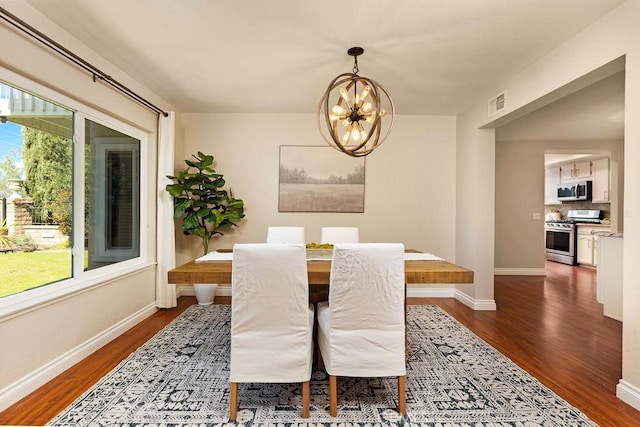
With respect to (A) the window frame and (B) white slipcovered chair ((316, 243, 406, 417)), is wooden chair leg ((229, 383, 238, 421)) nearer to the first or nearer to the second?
(B) white slipcovered chair ((316, 243, 406, 417))

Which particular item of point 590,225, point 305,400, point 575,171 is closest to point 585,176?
point 575,171

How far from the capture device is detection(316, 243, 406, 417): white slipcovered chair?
68.0 inches

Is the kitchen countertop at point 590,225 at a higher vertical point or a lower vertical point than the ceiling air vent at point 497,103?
lower

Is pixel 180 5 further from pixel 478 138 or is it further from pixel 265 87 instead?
pixel 478 138

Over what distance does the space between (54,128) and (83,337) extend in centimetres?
167

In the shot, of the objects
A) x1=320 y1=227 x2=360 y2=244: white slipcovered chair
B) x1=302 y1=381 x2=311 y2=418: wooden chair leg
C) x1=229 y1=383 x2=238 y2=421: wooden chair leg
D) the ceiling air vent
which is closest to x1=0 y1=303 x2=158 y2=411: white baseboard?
x1=229 y1=383 x2=238 y2=421: wooden chair leg

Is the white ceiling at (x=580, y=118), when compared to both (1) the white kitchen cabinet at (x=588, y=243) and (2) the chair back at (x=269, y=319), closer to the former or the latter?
(1) the white kitchen cabinet at (x=588, y=243)

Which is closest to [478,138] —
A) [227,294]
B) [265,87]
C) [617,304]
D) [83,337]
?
[617,304]

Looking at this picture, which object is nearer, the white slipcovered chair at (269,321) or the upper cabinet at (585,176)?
the white slipcovered chair at (269,321)

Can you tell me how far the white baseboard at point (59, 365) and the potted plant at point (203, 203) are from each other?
3.11 ft

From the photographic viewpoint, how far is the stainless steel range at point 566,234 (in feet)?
21.7

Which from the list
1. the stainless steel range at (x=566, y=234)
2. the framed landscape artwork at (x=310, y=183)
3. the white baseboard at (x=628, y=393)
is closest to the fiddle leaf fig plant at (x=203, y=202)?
the framed landscape artwork at (x=310, y=183)

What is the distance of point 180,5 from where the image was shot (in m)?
2.01

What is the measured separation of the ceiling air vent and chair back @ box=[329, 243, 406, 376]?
96.8 inches
